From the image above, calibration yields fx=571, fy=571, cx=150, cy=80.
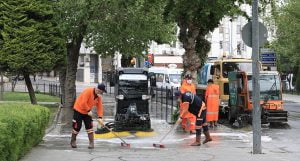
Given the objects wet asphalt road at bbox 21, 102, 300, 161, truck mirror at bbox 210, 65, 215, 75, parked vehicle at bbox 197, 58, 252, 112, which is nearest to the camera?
wet asphalt road at bbox 21, 102, 300, 161

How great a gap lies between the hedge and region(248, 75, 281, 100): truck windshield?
34.1 feet

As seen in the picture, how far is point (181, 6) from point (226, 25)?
229 ft

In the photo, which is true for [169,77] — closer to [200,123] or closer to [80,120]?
[200,123]

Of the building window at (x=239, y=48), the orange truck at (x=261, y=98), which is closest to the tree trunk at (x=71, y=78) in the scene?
the orange truck at (x=261, y=98)

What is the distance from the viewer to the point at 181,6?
1628 centimetres

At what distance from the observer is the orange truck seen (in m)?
20.7

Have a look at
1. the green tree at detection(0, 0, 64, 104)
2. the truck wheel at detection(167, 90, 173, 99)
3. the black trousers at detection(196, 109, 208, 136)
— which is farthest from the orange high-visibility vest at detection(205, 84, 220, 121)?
the green tree at detection(0, 0, 64, 104)

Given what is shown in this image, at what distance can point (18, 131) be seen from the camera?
939 cm

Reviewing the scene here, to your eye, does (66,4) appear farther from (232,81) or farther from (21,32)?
(232,81)

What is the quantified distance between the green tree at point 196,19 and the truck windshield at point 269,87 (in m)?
2.33

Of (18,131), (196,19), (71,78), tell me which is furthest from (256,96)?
(71,78)

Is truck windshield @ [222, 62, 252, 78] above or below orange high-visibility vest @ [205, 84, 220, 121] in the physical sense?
above

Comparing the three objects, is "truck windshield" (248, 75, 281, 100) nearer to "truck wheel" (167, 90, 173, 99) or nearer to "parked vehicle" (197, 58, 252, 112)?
"parked vehicle" (197, 58, 252, 112)

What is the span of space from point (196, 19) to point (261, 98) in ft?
17.5
